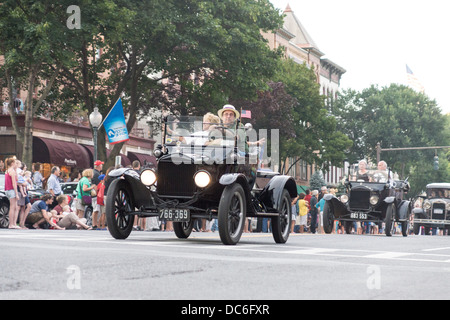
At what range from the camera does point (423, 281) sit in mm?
8406

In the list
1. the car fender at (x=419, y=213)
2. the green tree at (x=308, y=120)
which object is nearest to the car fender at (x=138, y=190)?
the car fender at (x=419, y=213)

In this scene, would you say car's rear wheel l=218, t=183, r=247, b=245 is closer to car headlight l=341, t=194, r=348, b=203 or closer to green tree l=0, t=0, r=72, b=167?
car headlight l=341, t=194, r=348, b=203

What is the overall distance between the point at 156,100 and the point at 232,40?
26.2 feet

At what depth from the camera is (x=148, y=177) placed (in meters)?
13.4

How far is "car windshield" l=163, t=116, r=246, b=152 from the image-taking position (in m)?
13.8

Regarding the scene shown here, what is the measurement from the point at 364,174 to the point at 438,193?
15656 millimetres

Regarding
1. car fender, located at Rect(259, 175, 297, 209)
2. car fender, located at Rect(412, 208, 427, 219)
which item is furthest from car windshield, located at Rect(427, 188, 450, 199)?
car fender, located at Rect(259, 175, 297, 209)

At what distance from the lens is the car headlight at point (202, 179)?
42.5 ft

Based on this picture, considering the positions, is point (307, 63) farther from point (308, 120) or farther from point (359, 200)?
point (359, 200)

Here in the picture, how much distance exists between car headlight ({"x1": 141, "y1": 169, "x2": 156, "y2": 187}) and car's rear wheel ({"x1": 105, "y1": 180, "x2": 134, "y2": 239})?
16.5 inches

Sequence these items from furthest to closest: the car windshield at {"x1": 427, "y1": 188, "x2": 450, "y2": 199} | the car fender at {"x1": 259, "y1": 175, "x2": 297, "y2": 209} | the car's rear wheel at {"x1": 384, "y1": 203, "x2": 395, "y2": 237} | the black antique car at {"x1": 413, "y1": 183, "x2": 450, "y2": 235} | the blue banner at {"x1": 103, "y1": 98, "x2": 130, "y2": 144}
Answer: the car windshield at {"x1": 427, "y1": 188, "x2": 450, "y2": 199} → the black antique car at {"x1": 413, "y1": 183, "x2": 450, "y2": 235} → the blue banner at {"x1": 103, "y1": 98, "x2": 130, "y2": 144} → the car's rear wheel at {"x1": 384, "y1": 203, "x2": 395, "y2": 237} → the car fender at {"x1": 259, "y1": 175, "x2": 297, "y2": 209}

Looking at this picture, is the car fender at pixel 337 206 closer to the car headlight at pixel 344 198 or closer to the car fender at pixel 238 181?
the car headlight at pixel 344 198

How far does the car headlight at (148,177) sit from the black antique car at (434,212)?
2677 centimetres
